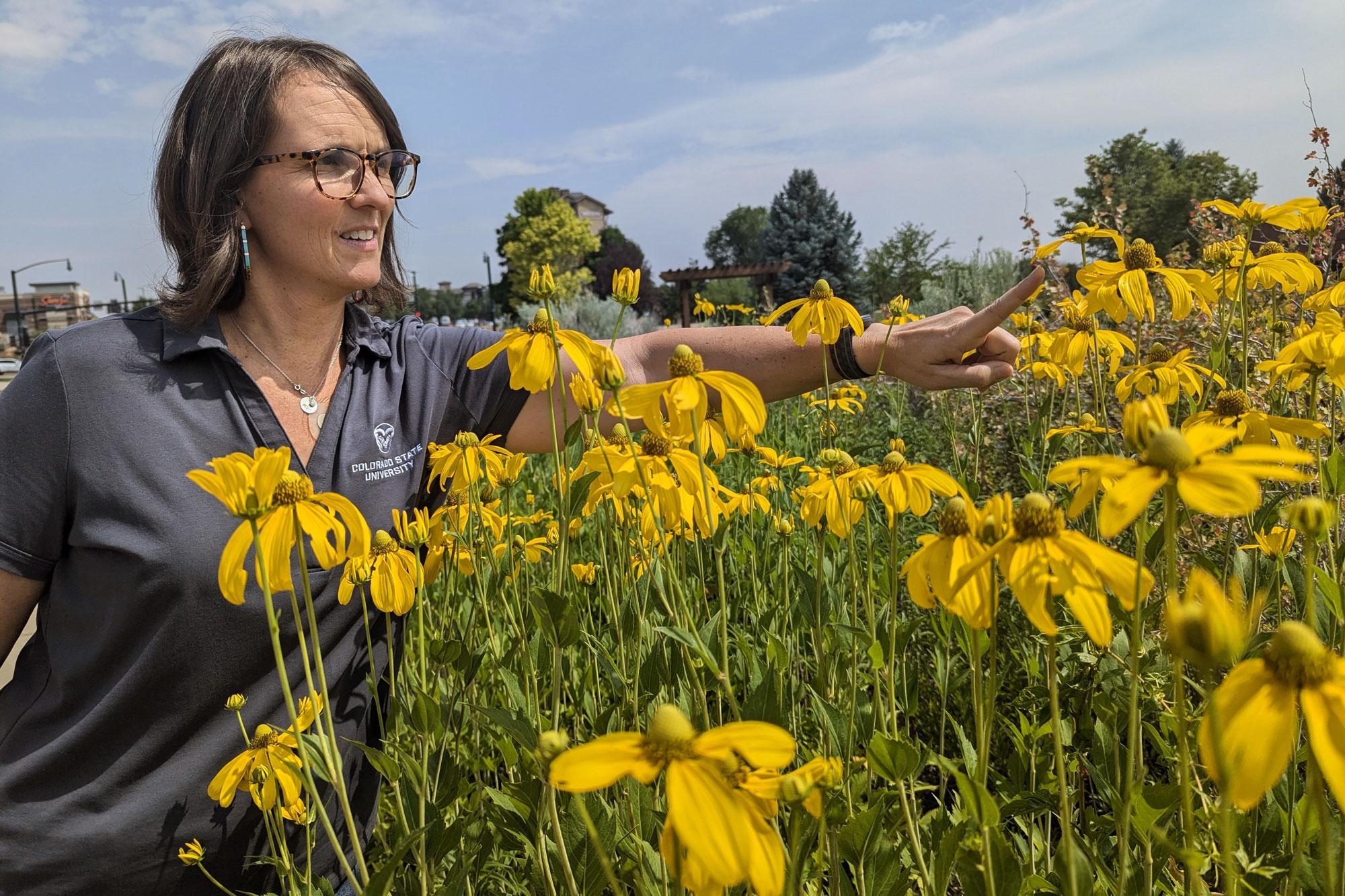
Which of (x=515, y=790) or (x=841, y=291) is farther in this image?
(x=841, y=291)

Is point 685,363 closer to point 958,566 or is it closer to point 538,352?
point 538,352

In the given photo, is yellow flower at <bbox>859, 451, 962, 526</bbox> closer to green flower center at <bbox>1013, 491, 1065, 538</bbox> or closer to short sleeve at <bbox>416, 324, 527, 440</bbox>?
green flower center at <bbox>1013, 491, 1065, 538</bbox>

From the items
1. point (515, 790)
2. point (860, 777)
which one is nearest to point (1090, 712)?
point (860, 777)

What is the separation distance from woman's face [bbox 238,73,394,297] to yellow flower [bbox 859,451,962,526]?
1.26 metres

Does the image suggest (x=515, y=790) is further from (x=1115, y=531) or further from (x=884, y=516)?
(x=884, y=516)

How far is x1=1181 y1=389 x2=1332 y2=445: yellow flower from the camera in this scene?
3.60 ft

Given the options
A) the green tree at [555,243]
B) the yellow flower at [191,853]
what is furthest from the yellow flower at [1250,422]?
the green tree at [555,243]

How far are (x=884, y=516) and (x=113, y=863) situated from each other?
99.0 inches

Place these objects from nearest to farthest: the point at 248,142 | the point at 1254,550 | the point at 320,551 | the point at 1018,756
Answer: the point at 320,551, the point at 1018,756, the point at 1254,550, the point at 248,142

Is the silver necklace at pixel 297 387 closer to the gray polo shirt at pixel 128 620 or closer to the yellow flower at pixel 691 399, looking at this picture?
the gray polo shirt at pixel 128 620

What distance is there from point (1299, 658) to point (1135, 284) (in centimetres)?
154

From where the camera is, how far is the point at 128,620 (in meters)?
1.74

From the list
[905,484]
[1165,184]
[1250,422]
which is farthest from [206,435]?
[1165,184]

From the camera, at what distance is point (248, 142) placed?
2.02 meters
